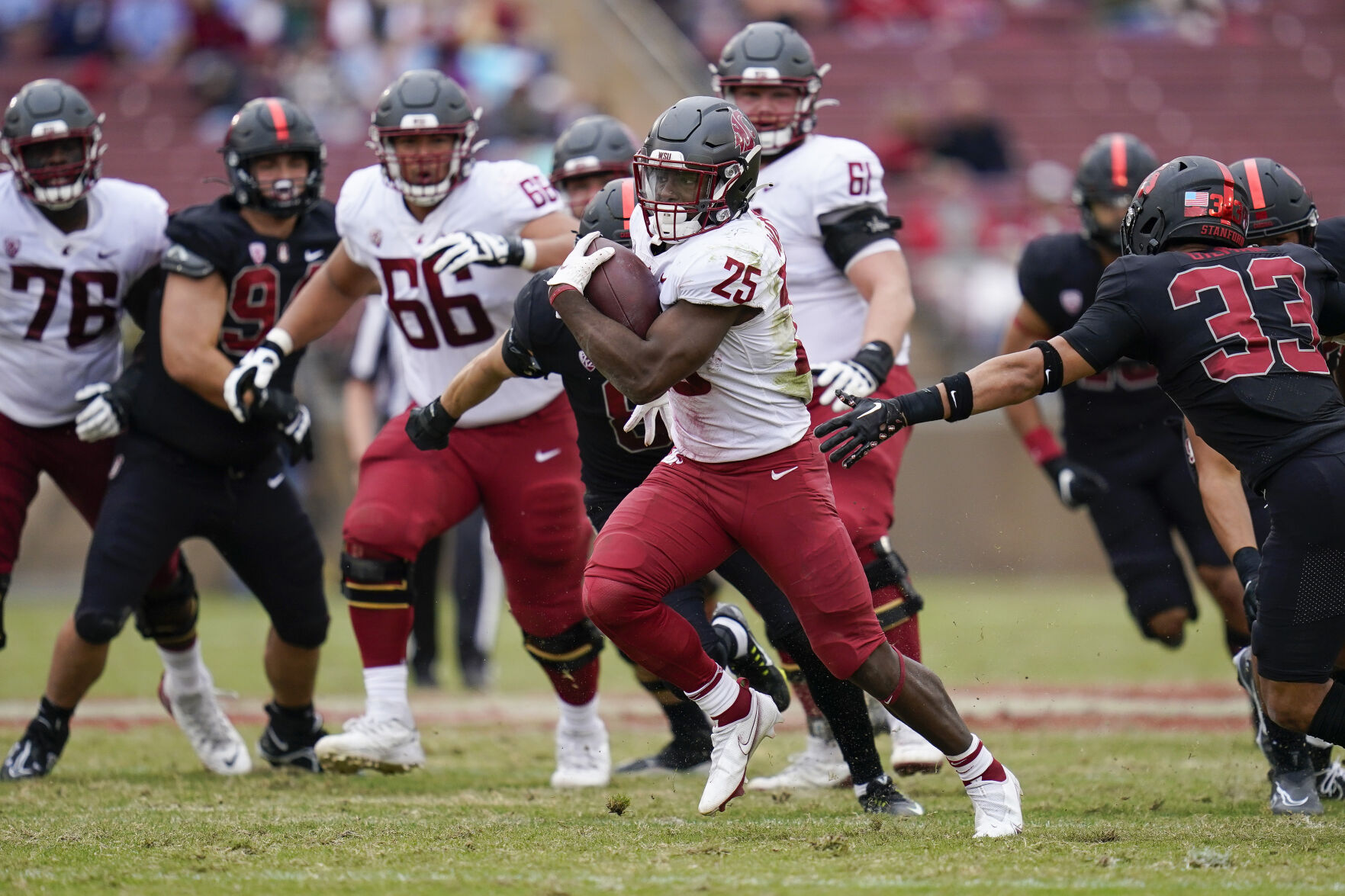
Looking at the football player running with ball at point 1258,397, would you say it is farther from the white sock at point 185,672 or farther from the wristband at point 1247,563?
the white sock at point 185,672

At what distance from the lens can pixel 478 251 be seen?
204 inches

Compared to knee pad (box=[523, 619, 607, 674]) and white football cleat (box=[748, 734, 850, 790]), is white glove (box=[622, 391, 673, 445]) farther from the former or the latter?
white football cleat (box=[748, 734, 850, 790])

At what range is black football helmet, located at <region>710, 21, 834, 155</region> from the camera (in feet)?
18.3

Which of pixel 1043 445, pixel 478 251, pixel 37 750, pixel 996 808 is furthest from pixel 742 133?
pixel 37 750

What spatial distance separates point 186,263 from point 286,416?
0.62 m

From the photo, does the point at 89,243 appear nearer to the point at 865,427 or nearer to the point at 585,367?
the point at 585,367

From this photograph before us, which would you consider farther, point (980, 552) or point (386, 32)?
point (386, 32)

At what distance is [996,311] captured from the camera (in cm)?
1195

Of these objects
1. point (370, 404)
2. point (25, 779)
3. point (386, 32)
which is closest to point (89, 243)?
point (25, 779)

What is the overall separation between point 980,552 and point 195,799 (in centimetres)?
819

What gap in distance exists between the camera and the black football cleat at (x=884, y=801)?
4.71 m

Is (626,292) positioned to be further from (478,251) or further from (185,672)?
(185,672)

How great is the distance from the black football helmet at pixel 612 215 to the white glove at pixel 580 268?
45 centimetres

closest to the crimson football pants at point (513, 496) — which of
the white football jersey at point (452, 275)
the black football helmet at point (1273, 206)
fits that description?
the white football jersey at point (452, 275)
